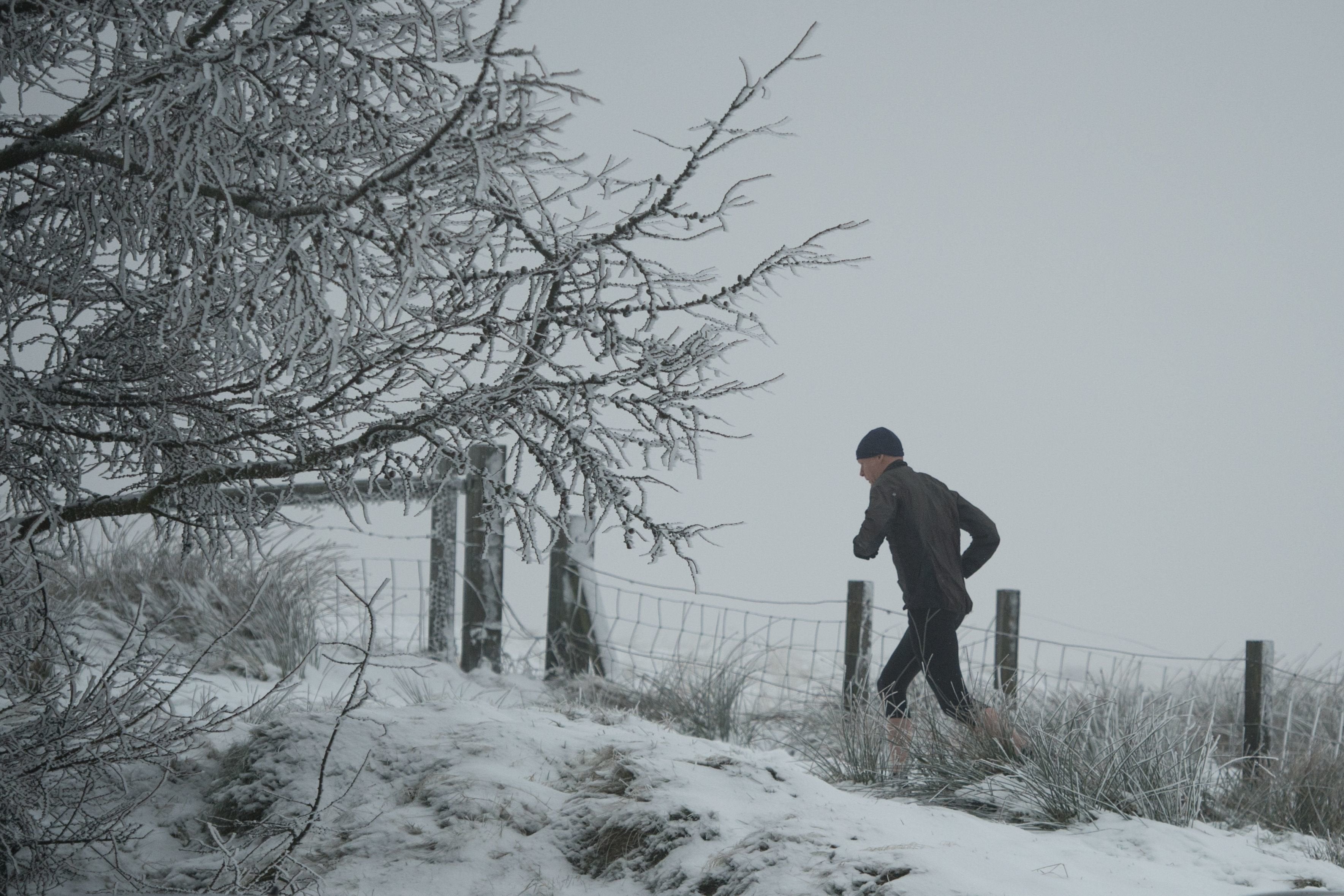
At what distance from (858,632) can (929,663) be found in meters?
1.55

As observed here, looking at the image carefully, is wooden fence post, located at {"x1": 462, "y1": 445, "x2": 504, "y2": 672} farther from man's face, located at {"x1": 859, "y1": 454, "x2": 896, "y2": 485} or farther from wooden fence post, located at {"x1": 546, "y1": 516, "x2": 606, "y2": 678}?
man's face, located at {"x1": 859, "y1": 454, "x2": 896, "y2": 485}

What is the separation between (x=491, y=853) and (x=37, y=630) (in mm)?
1842

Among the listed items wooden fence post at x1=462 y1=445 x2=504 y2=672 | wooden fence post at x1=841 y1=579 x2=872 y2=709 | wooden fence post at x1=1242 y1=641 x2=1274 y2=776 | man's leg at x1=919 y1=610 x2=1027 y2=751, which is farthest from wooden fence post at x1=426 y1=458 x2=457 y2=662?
wooden fence post at x1=1242 y1=641 x2=1274 y2=776

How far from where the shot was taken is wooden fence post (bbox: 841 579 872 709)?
7172 millimetres

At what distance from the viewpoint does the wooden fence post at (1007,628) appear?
25.3 feet

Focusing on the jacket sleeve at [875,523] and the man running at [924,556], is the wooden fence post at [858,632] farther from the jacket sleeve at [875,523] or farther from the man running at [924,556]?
the jacket sleeve at [875,523]

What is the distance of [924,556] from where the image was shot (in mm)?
5848

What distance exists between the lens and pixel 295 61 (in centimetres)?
330

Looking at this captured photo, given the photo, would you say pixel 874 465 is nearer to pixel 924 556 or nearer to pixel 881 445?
pixel 881 445

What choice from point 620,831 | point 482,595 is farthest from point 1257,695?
point 620,831

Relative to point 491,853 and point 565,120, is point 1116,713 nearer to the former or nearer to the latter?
point 491,853

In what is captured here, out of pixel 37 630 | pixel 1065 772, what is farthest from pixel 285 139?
pixel 1065 772

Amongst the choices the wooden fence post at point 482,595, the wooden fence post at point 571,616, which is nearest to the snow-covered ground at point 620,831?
the wooden fence post at point 571,616

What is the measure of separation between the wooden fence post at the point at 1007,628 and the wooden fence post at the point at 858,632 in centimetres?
107
